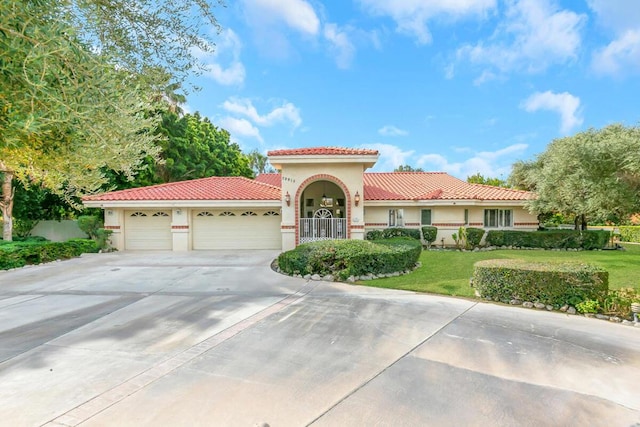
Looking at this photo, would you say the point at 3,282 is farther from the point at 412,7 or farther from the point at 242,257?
the point at 412,7

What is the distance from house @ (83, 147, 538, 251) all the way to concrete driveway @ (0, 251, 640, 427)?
845 cm

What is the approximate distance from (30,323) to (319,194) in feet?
52.1

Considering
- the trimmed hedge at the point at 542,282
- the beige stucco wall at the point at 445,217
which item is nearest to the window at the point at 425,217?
the beige stucco wall at the point at 445,217

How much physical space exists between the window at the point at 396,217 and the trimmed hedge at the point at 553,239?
5284 millimetres

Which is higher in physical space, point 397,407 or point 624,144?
point 624,144

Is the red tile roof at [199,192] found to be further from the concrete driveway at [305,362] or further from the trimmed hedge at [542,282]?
the trimmed hedge at [542,282]

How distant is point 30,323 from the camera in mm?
6066

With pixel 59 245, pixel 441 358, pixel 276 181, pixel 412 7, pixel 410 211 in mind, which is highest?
pixel 412 7

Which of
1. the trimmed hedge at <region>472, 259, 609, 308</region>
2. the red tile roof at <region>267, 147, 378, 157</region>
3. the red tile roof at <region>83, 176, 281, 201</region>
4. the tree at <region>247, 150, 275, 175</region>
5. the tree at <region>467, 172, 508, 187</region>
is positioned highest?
the tree at <region>247, 150, 275, 175</region>

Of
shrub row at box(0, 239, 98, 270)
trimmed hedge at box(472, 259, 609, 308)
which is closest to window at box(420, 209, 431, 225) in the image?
trimmed hedge at box(472, 259, 609, 308)

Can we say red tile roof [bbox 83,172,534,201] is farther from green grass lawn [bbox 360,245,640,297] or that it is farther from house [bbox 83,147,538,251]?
green grass lawn [bbox 360,245,640,297]

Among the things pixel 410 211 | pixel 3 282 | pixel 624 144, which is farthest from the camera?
pixel 410 211

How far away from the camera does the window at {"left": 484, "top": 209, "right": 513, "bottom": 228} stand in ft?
63.1

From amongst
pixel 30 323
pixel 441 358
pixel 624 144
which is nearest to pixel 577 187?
pixel 624 144
